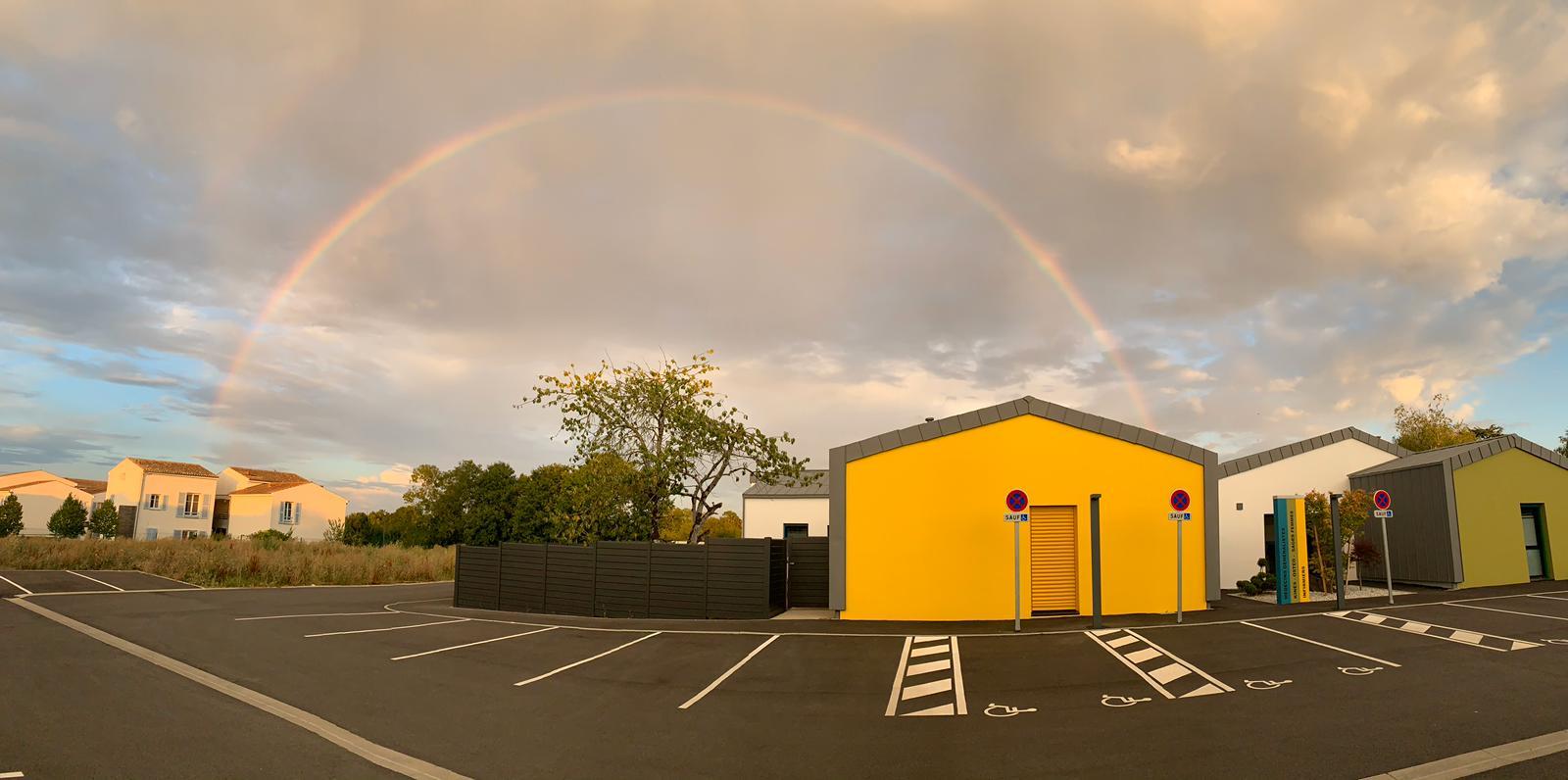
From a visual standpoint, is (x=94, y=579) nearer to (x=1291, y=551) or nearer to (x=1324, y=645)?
(x=1324, y=645)

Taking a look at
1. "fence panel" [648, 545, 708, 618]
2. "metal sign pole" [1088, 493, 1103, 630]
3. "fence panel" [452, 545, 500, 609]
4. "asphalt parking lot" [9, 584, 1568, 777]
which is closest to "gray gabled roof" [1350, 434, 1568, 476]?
"asphalt parking lot" [9, 584, 1568, 777]

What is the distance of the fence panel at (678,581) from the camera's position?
58.3 feet

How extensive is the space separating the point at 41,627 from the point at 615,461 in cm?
1350

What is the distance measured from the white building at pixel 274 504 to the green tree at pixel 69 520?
30.7ft

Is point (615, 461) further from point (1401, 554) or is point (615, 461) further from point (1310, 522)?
point (1401, 554)

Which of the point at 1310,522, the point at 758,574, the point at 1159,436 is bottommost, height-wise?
the point at 758,574

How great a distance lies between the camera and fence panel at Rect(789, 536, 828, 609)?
19391mm

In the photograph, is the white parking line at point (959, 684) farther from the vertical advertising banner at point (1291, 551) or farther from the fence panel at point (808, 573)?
the vertical advertising banner at point (1291, 551)

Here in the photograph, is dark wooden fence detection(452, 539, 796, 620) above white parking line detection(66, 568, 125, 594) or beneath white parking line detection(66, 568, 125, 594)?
above

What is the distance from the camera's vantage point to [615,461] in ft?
78.9

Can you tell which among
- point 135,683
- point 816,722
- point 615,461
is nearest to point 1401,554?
point 816,722

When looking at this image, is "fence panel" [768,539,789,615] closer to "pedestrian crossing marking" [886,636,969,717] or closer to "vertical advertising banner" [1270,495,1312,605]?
"pedestrian crossing marking" [886,636,969,717]

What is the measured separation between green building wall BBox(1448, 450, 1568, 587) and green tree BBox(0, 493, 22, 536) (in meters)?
79.7

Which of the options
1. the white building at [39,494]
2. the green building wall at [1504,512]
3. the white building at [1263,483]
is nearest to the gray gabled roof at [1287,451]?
the white building at [1263,483]
